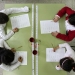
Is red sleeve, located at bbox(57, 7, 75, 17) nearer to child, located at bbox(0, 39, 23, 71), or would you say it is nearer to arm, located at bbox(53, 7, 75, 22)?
arm, located at bbox(53, 7, 75, 22)

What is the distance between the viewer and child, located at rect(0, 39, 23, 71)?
129 centimetres

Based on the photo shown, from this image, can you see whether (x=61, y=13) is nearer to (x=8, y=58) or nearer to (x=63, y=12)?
(x=63, y=12)

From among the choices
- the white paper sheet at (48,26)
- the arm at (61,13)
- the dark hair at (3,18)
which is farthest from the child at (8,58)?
the arm at (61,13)

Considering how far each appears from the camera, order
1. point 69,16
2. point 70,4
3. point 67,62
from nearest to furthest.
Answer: point 67,62, point 69,16, point 70,4

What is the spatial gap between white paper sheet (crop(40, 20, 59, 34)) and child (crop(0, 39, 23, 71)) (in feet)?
1.12

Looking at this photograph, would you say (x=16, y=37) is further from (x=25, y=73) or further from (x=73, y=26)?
(x=73, y=26)

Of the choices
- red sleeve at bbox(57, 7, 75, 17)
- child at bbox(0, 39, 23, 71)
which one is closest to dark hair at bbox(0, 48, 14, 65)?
child at bbox(0, 39, 23, 71)

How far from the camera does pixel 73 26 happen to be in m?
1.37

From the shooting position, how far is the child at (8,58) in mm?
1295

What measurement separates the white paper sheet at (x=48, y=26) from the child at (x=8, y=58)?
0.34m

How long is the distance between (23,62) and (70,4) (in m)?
0.95

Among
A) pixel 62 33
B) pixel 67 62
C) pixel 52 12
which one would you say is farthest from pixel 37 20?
pixel 67 62

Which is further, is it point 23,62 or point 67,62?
point 23,62

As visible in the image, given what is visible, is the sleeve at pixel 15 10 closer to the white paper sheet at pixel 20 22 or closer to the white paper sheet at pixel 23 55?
the white paper sheet at pixel 20 22
